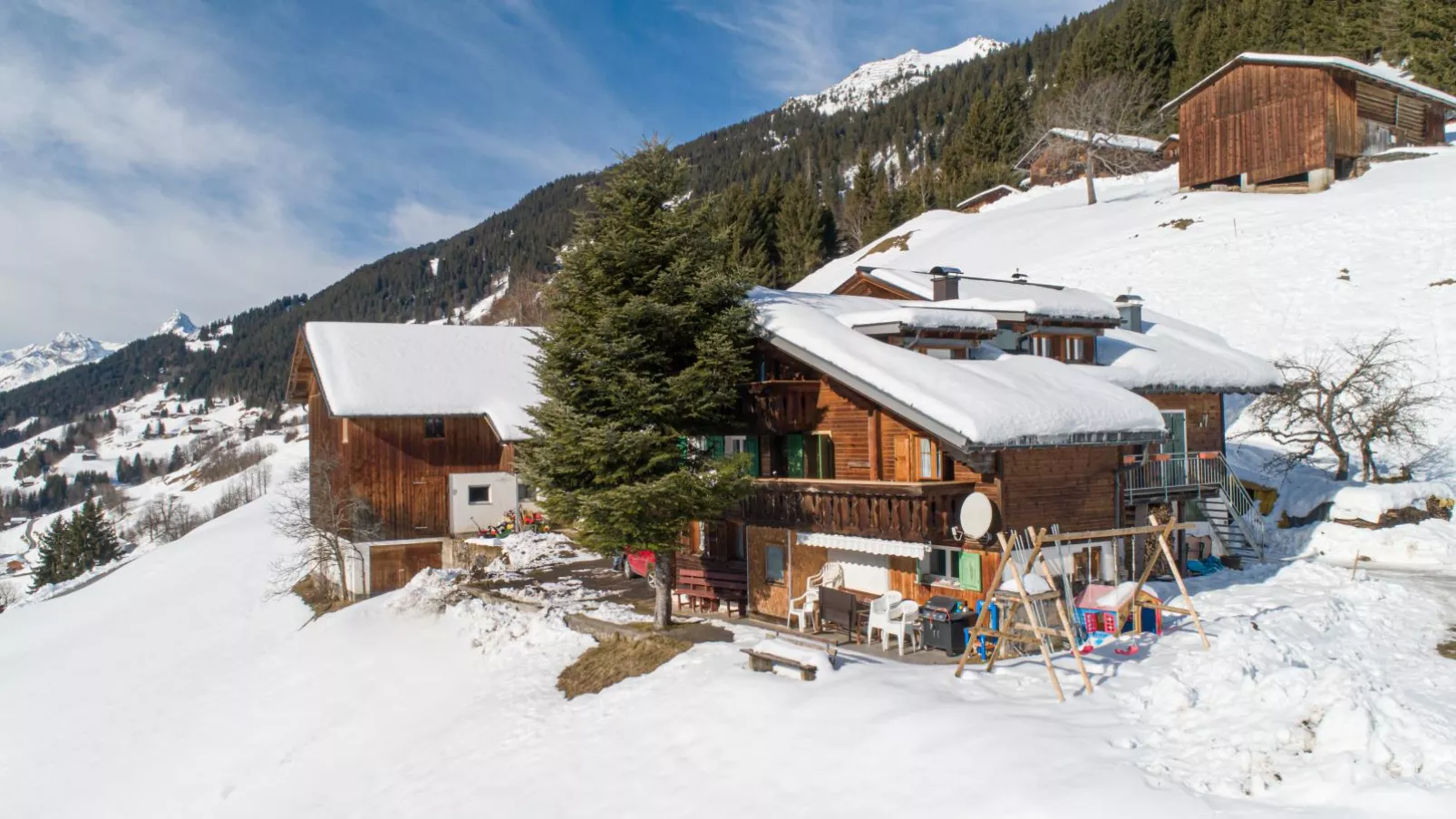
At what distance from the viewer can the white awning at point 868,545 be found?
18281mm

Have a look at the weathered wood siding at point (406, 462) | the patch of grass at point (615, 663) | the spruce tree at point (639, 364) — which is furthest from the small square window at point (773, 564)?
the weathered wood siding at point (406, 462)

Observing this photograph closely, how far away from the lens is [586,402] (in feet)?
63.6

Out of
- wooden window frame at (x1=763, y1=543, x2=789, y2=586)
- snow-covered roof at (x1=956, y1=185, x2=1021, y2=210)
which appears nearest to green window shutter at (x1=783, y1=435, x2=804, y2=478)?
wooden window frame at (x1=763, y1=543, x2=789, y2=586)

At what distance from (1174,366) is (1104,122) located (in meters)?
45.8

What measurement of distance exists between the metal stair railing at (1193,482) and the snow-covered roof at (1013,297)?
463 centimetres

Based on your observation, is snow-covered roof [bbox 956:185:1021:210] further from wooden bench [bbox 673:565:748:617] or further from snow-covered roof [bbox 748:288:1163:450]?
wooden bench [bbox 673:565:748:617]

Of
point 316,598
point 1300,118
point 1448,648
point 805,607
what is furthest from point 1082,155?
point 316,598

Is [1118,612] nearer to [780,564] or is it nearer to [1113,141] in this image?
[780,564]

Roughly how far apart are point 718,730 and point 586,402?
8071mm

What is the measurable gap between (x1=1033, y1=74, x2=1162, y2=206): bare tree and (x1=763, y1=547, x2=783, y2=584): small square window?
50.0 m

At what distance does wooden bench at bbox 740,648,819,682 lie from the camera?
1495 centimetres

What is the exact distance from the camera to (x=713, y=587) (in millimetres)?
22641

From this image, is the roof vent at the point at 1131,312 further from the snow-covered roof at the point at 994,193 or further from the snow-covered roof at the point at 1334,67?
the snow-covered roof at the point at 994,193

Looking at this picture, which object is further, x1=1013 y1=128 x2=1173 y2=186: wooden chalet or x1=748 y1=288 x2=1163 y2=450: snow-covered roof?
x1=1013 y1=128 x2=1173 y2=186: wooden chalet
